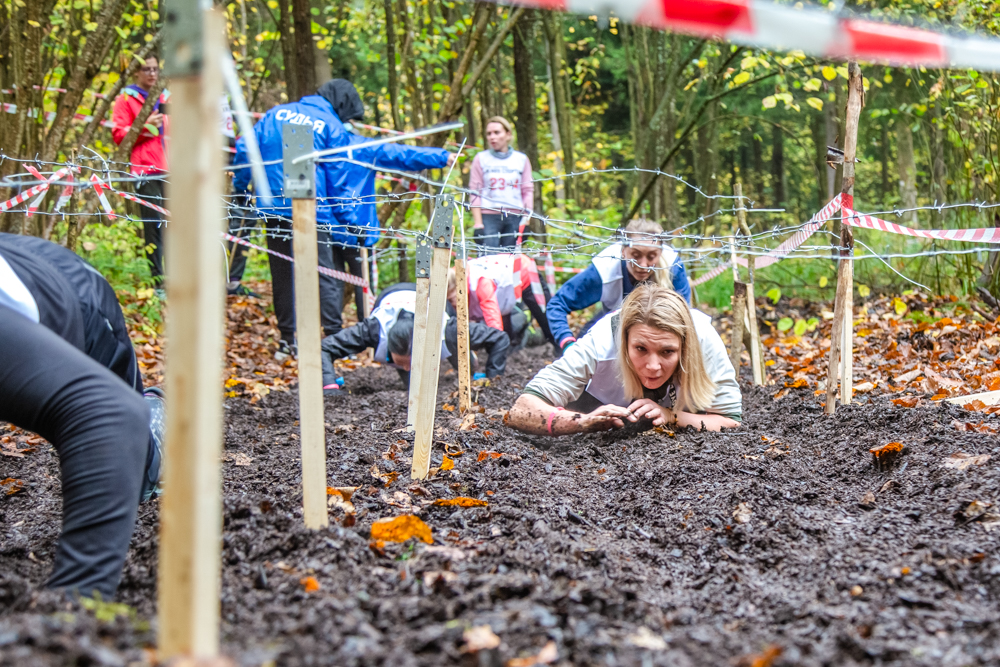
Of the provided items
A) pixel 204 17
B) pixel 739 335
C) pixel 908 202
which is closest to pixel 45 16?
pixel 739 335

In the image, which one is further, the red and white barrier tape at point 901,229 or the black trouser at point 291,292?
the black trouser at point 291,292

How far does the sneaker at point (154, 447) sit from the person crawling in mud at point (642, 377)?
188 cm

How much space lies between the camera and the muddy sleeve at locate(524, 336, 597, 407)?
13.8 ft

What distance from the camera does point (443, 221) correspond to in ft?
10.4

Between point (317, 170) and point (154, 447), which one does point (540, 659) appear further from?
point (317, 170)

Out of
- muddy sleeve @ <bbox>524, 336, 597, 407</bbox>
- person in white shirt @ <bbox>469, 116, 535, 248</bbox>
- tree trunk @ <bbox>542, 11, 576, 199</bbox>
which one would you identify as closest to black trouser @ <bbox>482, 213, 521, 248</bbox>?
person in white shirt @ <bbox>469, 116, 535, 248</bbox>

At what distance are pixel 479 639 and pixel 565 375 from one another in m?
2.68

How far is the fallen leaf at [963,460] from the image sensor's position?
306 centimetres

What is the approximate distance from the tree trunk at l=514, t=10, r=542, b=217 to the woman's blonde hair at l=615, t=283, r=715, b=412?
21.2 feet

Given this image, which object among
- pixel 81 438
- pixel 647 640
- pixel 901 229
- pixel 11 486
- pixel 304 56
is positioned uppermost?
pixel 304 56

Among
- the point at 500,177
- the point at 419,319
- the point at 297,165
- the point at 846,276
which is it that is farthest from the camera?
the point at 500,177

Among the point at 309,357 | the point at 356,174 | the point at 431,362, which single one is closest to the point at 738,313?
the point at 356,174

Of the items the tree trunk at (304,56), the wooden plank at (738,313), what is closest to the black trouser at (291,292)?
the tree trunk at (304,56)

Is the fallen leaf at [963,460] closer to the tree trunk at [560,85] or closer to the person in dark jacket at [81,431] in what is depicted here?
the person in dark jacket at [81,431]
